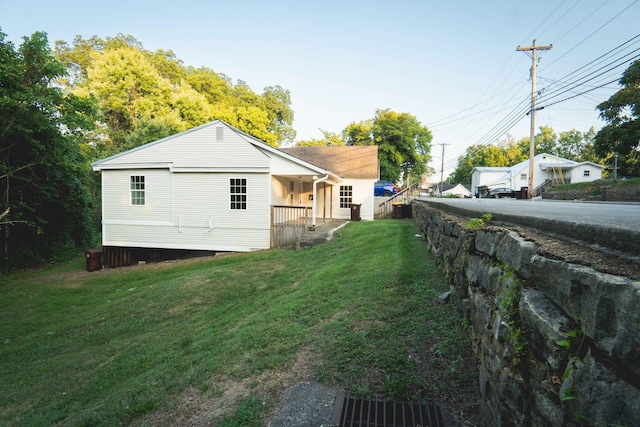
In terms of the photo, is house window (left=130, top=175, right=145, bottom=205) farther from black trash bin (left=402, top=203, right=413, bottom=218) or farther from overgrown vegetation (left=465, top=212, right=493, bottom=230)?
overgrown vegetation (left=465, top=212, right=493, bottom=230)

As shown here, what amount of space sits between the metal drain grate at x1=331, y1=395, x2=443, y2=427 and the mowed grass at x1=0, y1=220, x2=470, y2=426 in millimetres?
109

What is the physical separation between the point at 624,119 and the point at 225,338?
23.4 meters

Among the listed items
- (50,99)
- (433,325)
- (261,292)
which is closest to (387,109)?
(50,99)

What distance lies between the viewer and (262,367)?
3.60 meters

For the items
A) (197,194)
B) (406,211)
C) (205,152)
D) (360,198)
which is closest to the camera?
(205,152)

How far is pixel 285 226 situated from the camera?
13805mm

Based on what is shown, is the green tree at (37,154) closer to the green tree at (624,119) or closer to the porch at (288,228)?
the porch at (288,228)

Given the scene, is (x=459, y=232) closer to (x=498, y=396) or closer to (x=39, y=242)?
(x=498, y=396)

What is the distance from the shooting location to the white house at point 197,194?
13969 millimetres

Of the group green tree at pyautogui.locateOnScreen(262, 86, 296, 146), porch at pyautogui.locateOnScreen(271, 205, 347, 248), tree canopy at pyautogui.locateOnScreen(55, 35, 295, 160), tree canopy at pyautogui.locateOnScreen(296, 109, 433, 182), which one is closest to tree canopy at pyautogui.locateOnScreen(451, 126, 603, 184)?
→ tree canopy at pyautogui.locateOnScreen(296, 109, 433, 182)

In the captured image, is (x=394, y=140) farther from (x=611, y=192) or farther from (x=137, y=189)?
(x=137, y=189)

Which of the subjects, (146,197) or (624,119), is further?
(624,119)

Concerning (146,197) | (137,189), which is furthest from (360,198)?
(137,189)

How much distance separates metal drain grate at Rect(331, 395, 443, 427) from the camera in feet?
8.34
